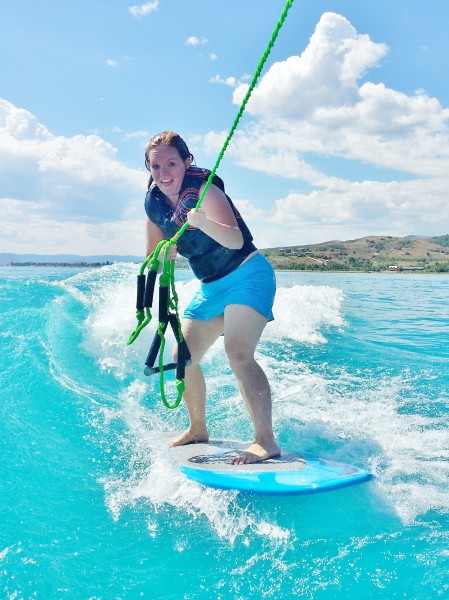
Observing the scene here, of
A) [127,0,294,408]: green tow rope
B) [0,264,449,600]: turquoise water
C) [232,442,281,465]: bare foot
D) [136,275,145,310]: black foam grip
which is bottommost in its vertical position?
[0,264,449,600]: turquoise water

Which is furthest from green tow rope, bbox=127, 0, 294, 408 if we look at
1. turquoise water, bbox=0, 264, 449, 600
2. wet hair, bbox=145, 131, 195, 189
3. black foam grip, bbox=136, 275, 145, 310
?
turquoise water, bbox=0, 264, 449, 600

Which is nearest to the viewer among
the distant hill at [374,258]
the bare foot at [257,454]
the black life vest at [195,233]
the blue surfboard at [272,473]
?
the blue surfboard at [272,473]

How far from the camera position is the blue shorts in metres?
3.54

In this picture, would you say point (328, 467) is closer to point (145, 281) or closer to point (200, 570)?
point (200, 570)

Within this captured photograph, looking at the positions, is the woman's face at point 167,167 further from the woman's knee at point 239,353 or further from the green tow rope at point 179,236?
the woman's knee at point 239,353

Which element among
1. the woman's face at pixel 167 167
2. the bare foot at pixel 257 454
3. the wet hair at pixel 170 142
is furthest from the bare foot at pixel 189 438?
the wet hair at pixel 170 142

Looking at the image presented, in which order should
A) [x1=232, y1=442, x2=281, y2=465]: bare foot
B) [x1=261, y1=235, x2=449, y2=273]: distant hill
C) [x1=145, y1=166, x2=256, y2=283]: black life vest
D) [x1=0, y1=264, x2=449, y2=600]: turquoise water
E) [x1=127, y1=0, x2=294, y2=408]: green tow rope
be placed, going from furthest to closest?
[x1=261, y1=235, x2=449, y2=273]: distant hill, [x1=145, y1=166, x2=256, y2=283]: black life vest, [x1=232, y1=442, x2=281, y2=465]: bare foot, [x1=127, y1=0, x2=294, y2=408]: green tow rope, [x1=0, y1=264, x2=449, y2=600]: turquoise water

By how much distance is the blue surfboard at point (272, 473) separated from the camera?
286cm

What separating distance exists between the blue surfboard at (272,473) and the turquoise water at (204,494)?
0.08 metres

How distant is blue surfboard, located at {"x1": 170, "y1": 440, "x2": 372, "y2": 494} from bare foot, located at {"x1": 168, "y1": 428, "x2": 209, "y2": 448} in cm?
22

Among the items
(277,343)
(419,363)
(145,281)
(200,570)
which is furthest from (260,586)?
(277,343)

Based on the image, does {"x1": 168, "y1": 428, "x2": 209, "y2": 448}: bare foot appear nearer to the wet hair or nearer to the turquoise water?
the turquoise water

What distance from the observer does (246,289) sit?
11.6 feet

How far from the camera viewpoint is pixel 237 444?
3857 mm
